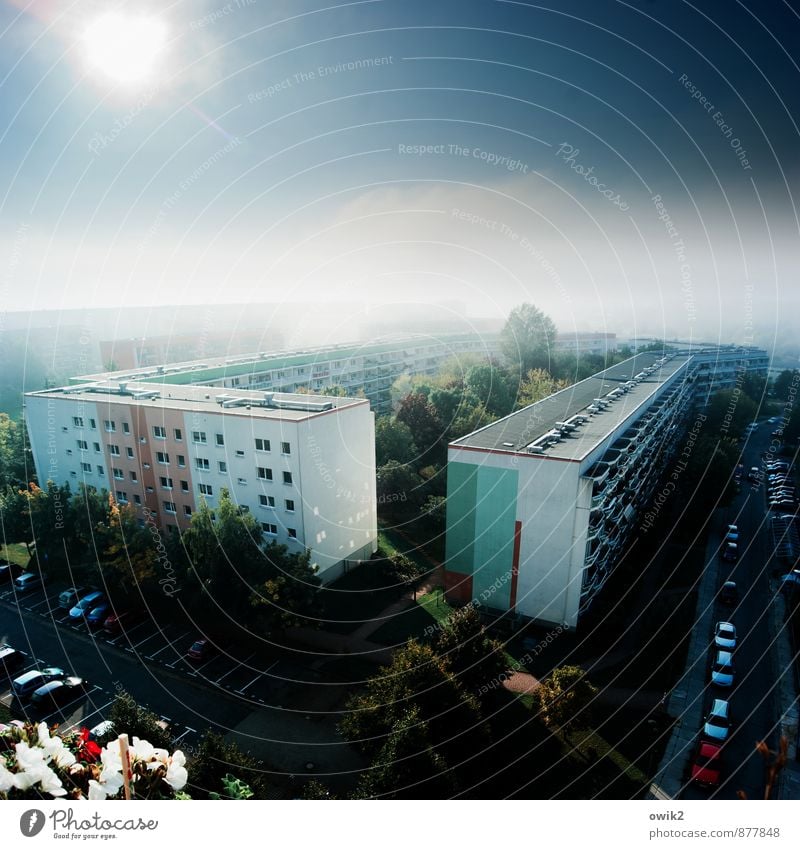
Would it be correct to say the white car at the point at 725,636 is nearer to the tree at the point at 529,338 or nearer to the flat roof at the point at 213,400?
the flat roof at the point at 213,400

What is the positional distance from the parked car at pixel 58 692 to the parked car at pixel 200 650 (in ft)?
3.42

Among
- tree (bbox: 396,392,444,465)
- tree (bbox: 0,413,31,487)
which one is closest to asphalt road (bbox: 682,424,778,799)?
tree (bbox: 396,392,444,465)

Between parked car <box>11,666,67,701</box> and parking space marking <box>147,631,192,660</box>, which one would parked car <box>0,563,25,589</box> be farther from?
parking space marking <box>147,631,192,660</box>

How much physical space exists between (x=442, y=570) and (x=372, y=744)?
4258 millimetres

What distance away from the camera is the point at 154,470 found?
306 inches

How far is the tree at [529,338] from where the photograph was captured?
16609 millimetres

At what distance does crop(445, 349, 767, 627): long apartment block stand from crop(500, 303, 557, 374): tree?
9.10 meters

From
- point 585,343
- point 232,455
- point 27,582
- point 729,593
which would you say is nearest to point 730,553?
point 729,593

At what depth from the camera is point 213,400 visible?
26.3 ft

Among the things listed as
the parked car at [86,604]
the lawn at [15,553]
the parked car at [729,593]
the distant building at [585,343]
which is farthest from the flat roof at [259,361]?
the parked car at [729,593]

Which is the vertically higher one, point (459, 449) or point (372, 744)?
point (459, 449)

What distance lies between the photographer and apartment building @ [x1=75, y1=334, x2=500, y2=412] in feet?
38.7
